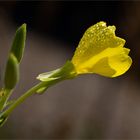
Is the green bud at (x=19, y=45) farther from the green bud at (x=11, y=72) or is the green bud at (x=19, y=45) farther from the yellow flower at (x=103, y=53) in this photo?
the yellow flower at (x=103, y=53)

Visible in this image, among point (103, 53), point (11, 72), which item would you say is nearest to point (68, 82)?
point (103, 53)

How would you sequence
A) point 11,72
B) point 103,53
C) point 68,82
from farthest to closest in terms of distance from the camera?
point 68,82 → point 103,53 → point 11,72

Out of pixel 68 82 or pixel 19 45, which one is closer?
pixel 19 45

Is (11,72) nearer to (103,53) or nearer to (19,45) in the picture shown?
(19,45)

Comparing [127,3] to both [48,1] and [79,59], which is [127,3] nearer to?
[48,1]

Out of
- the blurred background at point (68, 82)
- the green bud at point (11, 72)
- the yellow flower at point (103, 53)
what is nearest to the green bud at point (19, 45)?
the green bud at point (11, 72)

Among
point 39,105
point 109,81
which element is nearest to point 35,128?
point 39,105

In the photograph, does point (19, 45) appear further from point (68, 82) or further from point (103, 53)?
point (68, 82)

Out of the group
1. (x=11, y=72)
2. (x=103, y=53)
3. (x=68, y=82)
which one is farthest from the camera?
(x=68, y=82)
